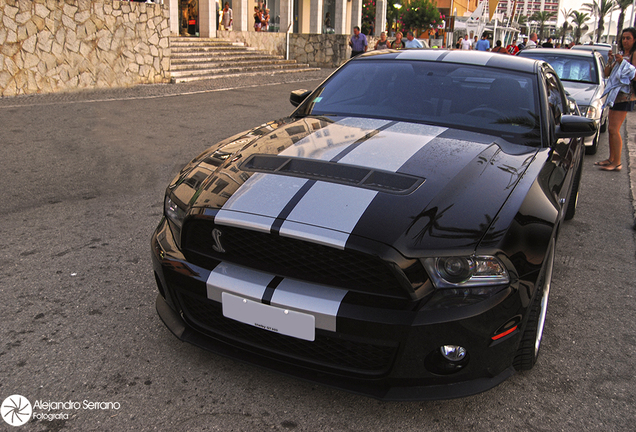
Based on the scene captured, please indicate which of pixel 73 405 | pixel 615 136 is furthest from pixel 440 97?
pixel 615 136

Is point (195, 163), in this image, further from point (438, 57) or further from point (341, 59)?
point (341, 59)

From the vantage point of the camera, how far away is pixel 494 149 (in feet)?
9.14

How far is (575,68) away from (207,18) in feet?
43.5

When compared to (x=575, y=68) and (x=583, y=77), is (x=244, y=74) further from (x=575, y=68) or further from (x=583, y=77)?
(x=583, y=77)

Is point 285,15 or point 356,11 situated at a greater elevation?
point 356,11

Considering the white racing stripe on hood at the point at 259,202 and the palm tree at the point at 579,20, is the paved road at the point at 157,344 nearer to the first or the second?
the white racing stripe on hood at the point at 259,202

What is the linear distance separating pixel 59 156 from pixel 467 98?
4904 mm

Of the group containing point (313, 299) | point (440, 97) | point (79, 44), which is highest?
point (79, 44)

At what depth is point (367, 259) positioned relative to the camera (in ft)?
6.61

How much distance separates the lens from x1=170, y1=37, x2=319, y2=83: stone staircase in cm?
1439

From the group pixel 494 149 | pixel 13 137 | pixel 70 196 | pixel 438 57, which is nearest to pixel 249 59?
pixel 13 137

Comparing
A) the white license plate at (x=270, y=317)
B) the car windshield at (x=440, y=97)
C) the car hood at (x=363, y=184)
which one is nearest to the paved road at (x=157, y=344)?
the white license plate at (x=270, y=317)

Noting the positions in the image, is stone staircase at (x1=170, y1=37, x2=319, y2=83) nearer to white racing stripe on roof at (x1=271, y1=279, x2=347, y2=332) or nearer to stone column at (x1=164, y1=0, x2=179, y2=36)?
stone column at (x1=164, y1=0, x2=179, y2=36)

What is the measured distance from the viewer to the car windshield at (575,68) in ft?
28.3
